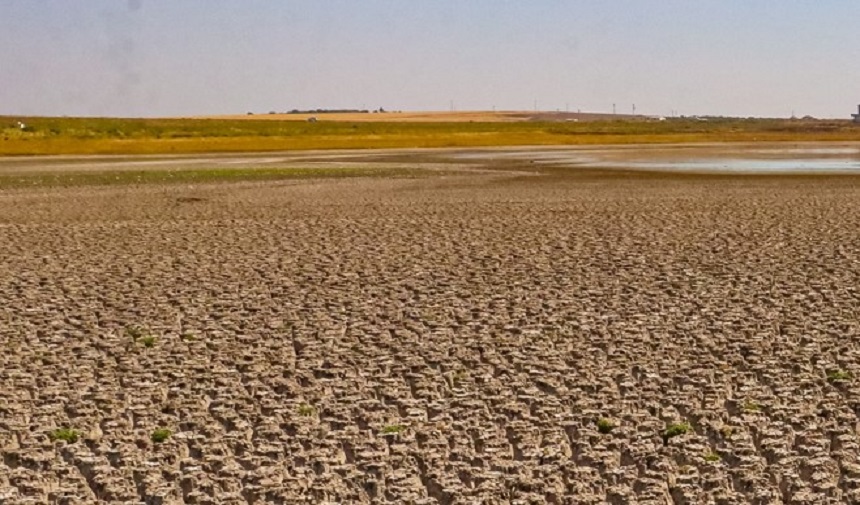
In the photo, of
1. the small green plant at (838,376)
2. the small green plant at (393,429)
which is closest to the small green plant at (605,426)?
the small green plant at (393,429)

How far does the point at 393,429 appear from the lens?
732 centimetres

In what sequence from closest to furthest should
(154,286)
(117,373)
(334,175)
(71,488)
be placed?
1. (71,488)
2. (117,373)
3. (154,286)
4. (334,175)

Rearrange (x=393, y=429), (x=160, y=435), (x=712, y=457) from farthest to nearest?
(x=393, y=429) → (x=160, y=435) → (x=712, y=457)

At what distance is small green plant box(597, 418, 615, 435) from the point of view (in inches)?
287

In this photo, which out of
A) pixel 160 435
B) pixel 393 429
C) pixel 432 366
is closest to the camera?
pixel 160 435

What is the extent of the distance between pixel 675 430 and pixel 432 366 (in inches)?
97.0

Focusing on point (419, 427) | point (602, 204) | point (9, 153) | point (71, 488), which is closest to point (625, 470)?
point (419, 427)

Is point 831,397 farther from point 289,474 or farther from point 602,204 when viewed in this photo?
point 602,204

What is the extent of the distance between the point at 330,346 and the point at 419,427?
2.79 meters

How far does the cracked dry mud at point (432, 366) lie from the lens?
21.0ft

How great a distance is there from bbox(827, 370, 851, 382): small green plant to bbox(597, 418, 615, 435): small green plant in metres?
2.09

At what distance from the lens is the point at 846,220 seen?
21.6m

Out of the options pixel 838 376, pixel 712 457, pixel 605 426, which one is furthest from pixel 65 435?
pixel 838 376

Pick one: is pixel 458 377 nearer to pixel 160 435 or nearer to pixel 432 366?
pixel 432 366
